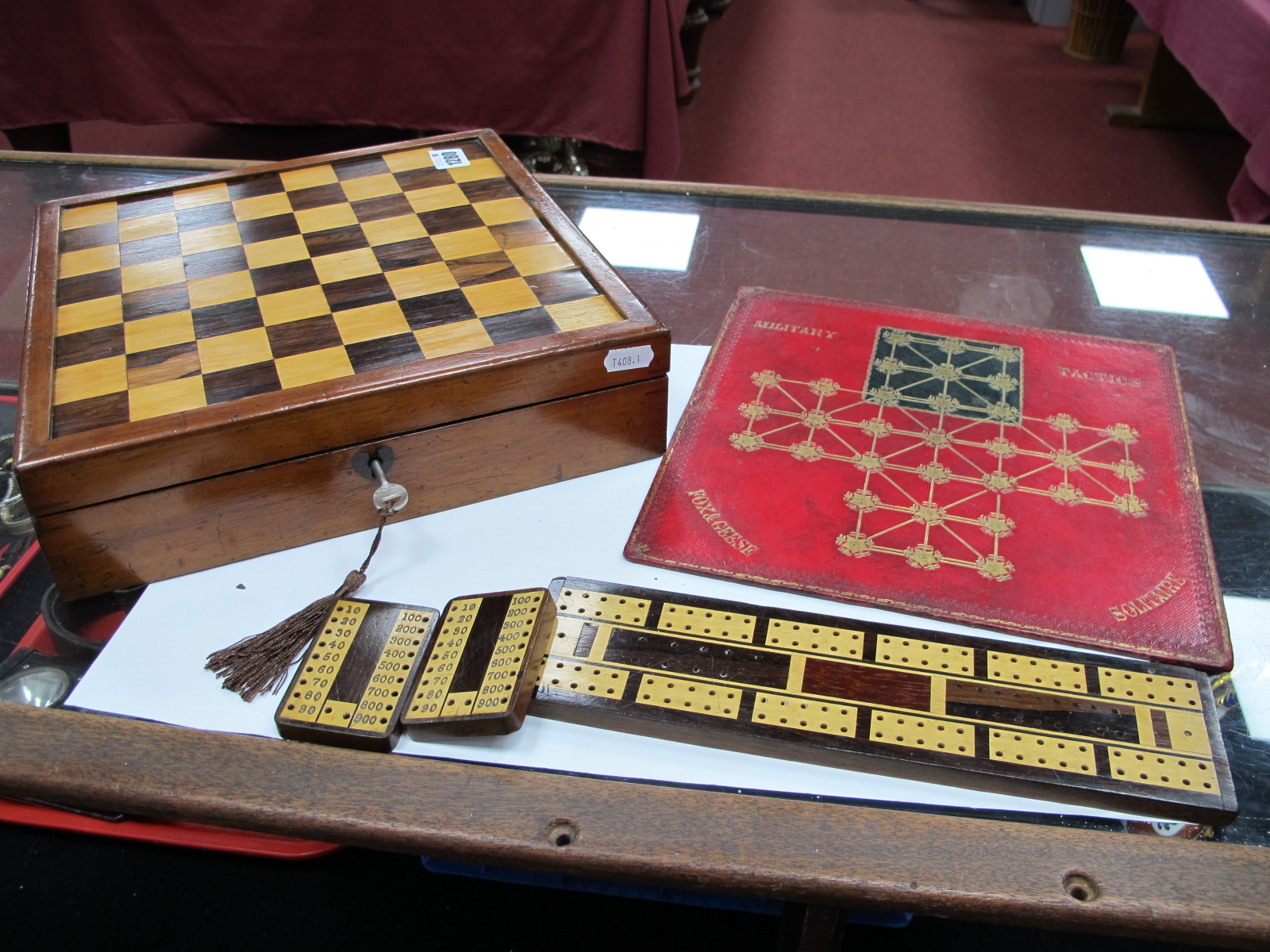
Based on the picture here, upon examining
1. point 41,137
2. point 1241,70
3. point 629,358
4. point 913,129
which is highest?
point 629,358

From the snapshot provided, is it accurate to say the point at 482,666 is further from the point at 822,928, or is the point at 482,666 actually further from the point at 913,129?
the point at 913,129

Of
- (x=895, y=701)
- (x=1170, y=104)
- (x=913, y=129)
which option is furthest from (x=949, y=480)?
(x=1170, y=104)

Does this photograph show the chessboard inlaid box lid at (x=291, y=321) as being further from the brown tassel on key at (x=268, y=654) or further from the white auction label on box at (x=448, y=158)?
the brown tassel on key at (x=268, y=654)

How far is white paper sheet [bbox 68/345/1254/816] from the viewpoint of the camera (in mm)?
777

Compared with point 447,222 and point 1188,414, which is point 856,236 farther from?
point 447,222

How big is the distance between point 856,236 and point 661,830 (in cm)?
109

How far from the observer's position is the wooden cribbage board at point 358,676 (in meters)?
0.79

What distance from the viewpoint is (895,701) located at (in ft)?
2.63

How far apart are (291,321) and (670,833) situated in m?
0.64

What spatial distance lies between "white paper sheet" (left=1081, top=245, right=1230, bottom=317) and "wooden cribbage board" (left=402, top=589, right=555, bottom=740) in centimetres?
97

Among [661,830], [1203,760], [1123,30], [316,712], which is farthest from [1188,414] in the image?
[1123,30]

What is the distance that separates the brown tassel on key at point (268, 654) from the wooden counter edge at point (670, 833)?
6 centimetres

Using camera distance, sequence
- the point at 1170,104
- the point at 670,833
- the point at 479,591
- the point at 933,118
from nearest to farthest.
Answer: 1. the point at 670,833
2. the point at 479,591
3. the point at 1170,104
4. the point at 933,118

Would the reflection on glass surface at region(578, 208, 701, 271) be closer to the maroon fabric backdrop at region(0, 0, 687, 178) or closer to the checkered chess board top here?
the checkered chess board top
